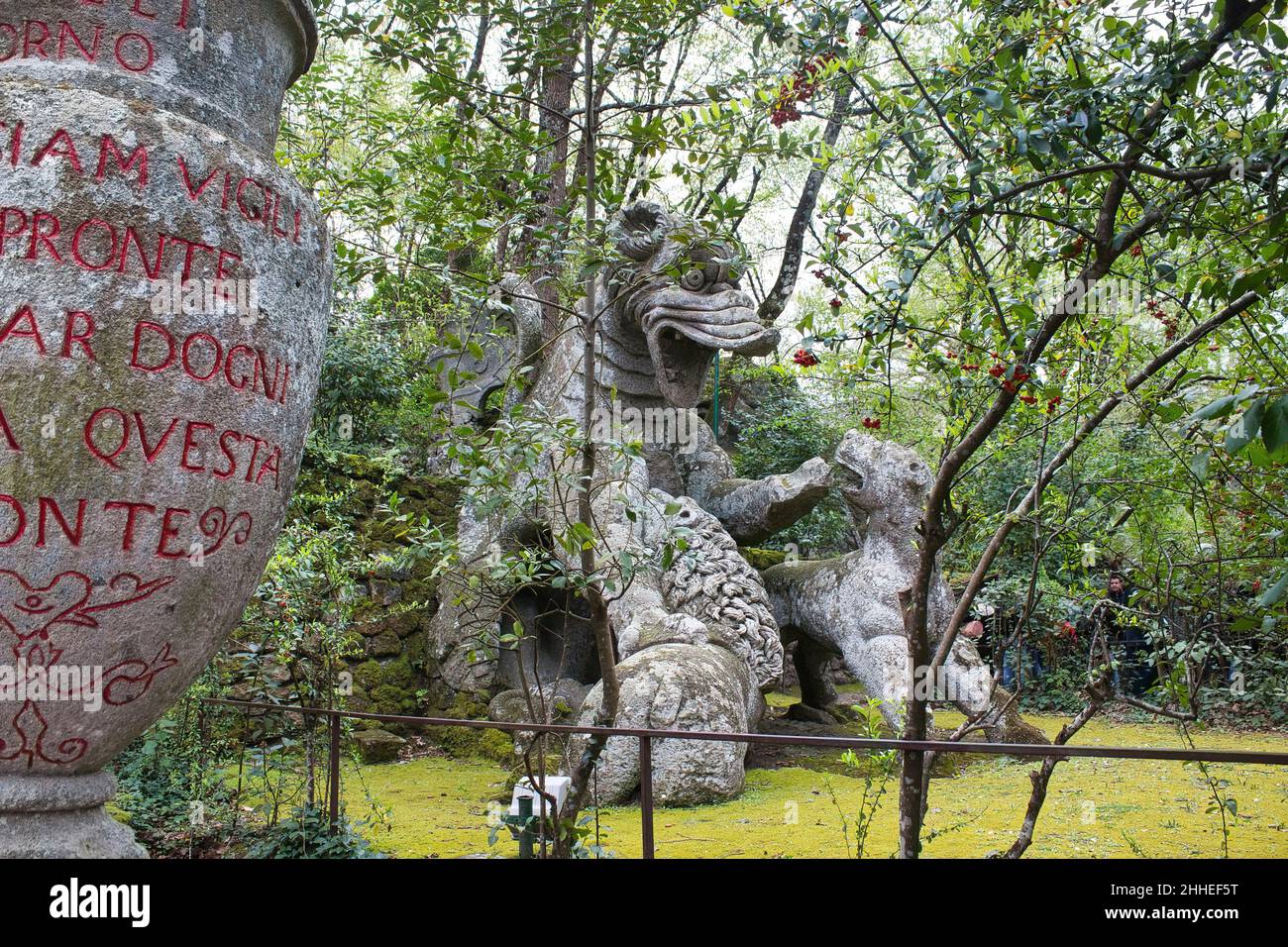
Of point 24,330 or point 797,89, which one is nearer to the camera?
point 24,330

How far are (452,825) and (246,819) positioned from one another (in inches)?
31.6

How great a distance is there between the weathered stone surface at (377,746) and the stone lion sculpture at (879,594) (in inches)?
88.2

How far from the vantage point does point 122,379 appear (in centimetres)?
188

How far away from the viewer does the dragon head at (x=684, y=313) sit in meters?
4.75

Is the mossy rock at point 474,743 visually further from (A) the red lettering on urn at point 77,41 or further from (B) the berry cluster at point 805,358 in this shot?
(A) the red lettering on urn at point 77,41

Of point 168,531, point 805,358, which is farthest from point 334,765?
point 805,358

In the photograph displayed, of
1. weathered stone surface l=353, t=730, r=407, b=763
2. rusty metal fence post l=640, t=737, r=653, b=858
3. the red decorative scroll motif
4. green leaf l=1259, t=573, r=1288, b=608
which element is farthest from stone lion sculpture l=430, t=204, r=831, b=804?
green leaf l=1259, t=573, r=1288, b=608

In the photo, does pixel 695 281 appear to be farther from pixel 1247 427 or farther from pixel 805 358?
pixel 1247 427

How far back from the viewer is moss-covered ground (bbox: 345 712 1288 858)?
3.46 m

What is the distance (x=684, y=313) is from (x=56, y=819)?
359 cm

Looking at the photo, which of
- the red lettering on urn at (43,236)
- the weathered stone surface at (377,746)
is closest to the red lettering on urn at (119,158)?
the red lettering on urn at (43,236)

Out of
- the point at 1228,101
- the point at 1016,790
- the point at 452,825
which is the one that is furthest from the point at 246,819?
→ the point at 1228,101

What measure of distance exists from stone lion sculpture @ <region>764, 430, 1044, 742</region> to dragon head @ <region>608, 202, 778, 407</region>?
0.99 metres
